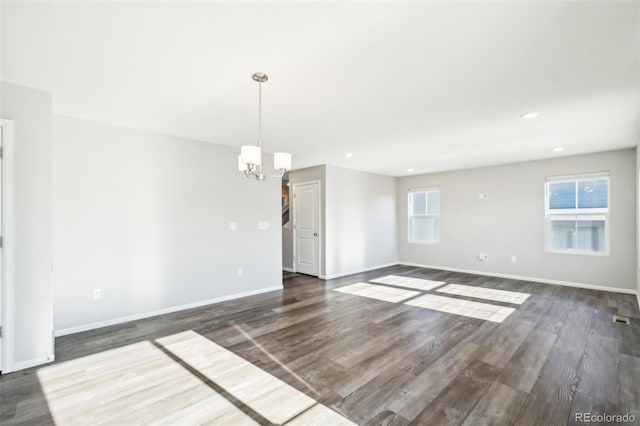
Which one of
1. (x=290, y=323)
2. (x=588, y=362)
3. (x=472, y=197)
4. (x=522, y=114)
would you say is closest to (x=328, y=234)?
(x=290, y=323)

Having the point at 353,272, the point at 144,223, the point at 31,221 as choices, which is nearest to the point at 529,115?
the point at 353,272

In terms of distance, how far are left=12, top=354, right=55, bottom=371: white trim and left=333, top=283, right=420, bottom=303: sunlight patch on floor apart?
3.84 m

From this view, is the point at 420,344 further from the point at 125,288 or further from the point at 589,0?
the point at 125,288

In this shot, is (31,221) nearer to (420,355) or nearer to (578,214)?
(420,355)

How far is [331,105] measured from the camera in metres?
3.08

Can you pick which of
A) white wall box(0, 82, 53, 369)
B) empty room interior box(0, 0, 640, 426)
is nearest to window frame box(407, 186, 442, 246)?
empty room interior box(0, 0, 640, 426)

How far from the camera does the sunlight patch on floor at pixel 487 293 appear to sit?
465 cm

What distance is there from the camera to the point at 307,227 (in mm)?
6688

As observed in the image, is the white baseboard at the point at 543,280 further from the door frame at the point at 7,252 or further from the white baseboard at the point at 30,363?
the door frame at the point at 7,252

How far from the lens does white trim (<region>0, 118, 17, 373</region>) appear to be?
2514mm

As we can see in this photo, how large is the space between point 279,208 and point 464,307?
3.40 metres

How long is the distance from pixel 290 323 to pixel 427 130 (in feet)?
10.2

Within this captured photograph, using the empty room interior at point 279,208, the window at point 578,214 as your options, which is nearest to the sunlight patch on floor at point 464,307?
the empty room interior at point 279,208

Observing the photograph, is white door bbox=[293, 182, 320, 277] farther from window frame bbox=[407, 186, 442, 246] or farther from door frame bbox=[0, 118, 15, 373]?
door frame bbox=[0, 118, 15, 373]
